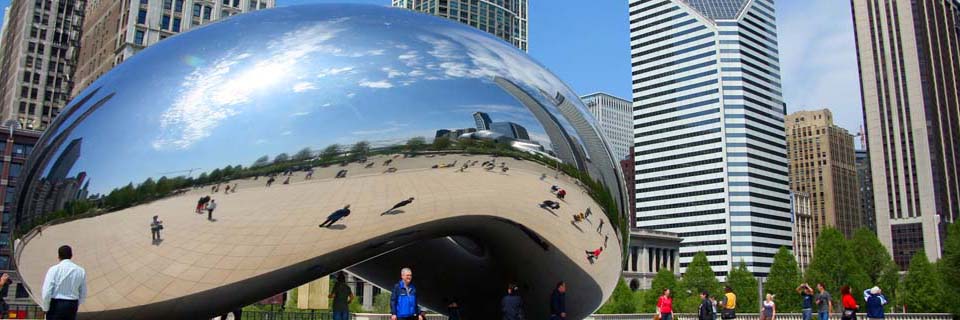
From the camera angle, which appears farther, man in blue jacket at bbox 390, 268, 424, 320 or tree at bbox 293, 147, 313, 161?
man in blue jacket at bbox 390, 268, 424, 320

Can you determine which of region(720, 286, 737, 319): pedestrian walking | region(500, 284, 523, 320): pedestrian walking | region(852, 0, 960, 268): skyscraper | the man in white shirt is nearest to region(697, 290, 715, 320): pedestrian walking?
region(720, 286, 737, 319): pedestrian walking

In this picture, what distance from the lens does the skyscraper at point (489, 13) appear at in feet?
510

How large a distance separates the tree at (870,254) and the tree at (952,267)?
15.0 metres

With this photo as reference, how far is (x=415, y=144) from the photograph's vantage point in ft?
22.2

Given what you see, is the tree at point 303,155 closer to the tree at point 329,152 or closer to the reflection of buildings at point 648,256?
the tree at point 329,152

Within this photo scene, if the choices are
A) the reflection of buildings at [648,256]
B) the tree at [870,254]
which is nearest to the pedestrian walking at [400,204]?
the tree at [870,254]

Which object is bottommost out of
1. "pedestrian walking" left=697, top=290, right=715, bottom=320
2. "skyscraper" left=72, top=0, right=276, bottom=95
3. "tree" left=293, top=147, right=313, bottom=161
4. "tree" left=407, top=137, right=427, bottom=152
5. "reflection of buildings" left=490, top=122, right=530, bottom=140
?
"pedestrian walking" left=697, top=290, right=715, bottom=320

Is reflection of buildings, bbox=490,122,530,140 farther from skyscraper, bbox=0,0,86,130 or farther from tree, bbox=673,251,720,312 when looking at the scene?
skyscraper, bbox=0,0,86,130

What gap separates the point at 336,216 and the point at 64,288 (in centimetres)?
237

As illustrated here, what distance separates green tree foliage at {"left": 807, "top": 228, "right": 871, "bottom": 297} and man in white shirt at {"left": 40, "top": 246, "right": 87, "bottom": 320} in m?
73.3

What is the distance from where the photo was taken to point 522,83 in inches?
301

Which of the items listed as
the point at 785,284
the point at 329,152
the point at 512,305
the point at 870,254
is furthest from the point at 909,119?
the point at 329,152

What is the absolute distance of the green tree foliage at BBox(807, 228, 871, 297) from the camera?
7131 cm

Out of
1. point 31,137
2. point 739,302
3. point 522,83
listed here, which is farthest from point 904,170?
point 522,83
